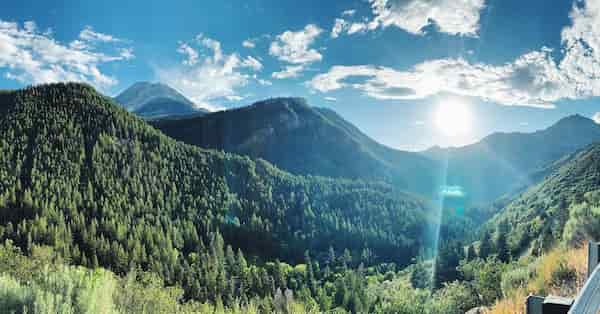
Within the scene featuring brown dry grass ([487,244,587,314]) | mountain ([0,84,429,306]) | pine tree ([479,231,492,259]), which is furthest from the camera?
mountain ([0,84,429,306])

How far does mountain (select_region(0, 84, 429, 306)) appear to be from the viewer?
320 feet

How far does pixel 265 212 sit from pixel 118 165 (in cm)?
6033

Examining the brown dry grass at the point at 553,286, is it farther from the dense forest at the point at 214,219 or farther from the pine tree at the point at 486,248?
the pine tree at the point at 486,248

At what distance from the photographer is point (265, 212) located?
161500 mm

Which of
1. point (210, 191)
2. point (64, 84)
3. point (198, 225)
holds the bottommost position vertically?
point (198, 225)

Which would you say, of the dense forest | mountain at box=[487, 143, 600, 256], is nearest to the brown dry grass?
mountain at box=[487, 143, 600, 256]

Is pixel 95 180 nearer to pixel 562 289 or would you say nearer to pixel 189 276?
pixel 189 276

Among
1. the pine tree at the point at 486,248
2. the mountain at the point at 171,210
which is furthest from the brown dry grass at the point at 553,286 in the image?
the pine tree at the point at 486,248

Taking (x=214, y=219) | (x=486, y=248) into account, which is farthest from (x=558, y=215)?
(x=214, y=219)

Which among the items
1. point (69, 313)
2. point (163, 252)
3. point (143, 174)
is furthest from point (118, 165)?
point (69, 313)

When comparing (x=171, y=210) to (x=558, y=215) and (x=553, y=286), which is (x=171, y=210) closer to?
(x=558, y=215)

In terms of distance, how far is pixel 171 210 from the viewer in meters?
135

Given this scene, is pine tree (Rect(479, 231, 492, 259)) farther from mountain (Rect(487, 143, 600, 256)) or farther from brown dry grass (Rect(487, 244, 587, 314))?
brown dry grass (Rect(487, 244, 587, 314))

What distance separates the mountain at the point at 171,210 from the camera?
320 ft
